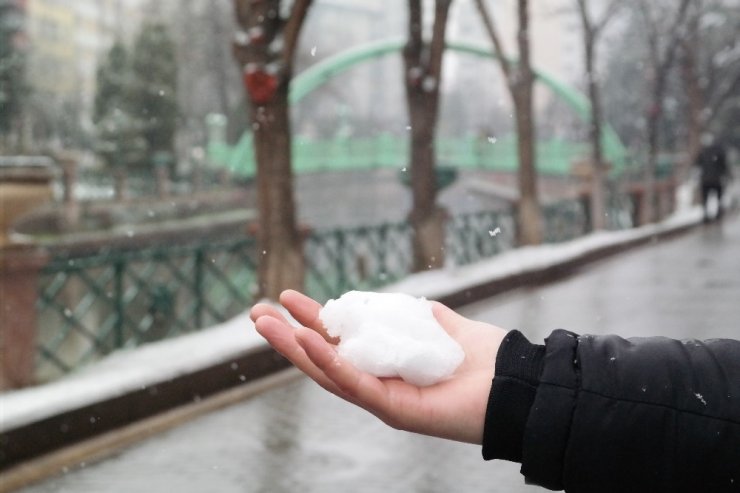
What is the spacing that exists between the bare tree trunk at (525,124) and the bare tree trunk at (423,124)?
4.25 meters

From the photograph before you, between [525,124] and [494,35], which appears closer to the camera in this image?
[525,124]

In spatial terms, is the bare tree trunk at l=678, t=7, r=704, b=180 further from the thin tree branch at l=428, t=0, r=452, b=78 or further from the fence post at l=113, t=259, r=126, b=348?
the fence post at l=113, t=259, r=126, b=348

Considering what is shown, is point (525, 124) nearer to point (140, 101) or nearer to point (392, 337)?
point (392, 337)

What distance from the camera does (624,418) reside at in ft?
5.69

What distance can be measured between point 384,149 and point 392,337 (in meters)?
44.2

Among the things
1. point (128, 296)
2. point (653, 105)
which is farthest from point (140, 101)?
point (128, 296)

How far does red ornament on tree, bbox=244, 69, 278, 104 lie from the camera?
34.4 feet

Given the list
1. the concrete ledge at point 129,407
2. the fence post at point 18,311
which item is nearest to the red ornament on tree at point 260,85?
the concrete ledge at point 129,407

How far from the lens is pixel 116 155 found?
4188 centimetres

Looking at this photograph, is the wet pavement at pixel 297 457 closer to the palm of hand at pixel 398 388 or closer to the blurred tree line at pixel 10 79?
the palm of hand at pixel 398 388

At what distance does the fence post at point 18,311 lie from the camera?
7.30 metres

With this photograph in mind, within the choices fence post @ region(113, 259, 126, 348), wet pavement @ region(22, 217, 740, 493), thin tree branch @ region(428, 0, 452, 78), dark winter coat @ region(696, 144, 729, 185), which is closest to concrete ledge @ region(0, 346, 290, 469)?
wet pavement @ region(22, 217, 740, 493)

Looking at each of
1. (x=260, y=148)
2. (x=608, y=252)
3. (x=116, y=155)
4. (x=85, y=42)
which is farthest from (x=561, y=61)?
(x=260, y=148)

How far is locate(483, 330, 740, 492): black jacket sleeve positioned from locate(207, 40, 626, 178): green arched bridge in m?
37.4
